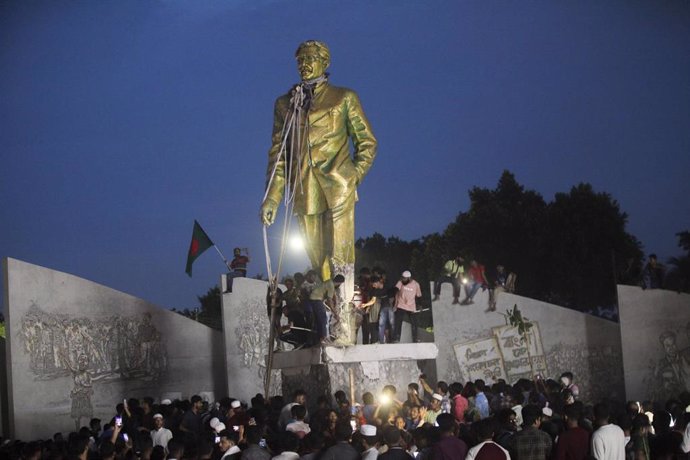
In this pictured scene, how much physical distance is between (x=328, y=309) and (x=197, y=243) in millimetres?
10796

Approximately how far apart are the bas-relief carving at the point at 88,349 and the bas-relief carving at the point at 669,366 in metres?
9.68

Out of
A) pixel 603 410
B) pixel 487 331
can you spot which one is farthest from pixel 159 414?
pixel 487 331

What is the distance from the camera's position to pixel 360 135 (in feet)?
45.1

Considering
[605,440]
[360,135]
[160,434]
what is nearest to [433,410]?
[605,440]

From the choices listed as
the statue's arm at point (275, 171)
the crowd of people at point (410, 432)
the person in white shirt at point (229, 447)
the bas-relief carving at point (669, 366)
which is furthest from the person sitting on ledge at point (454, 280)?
the person in white shirt at point (229, 447)

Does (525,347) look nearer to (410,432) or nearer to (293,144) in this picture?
(293,144)

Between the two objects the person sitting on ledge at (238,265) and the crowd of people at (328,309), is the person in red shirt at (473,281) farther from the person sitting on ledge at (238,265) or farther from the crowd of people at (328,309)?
the crowd of people at (328,309)

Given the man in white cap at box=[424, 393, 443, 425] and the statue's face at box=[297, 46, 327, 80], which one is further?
the statue's face at box=[297, 46, 327, 80]

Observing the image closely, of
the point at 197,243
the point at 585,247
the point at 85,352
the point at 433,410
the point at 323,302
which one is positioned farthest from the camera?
the point at 585,247

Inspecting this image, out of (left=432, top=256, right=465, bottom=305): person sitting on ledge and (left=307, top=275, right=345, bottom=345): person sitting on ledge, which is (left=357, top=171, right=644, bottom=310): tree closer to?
(left=432, top=256, right=465, bottom=305): person sitting on ledge

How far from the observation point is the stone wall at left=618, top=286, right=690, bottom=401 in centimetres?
2080

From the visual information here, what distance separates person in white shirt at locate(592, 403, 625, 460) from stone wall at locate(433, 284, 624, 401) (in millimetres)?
12618

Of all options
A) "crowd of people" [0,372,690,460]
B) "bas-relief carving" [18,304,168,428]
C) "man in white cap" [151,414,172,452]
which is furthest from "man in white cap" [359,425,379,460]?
"bas-relief carving" [18,304,168,428]

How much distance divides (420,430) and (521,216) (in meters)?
36.3
